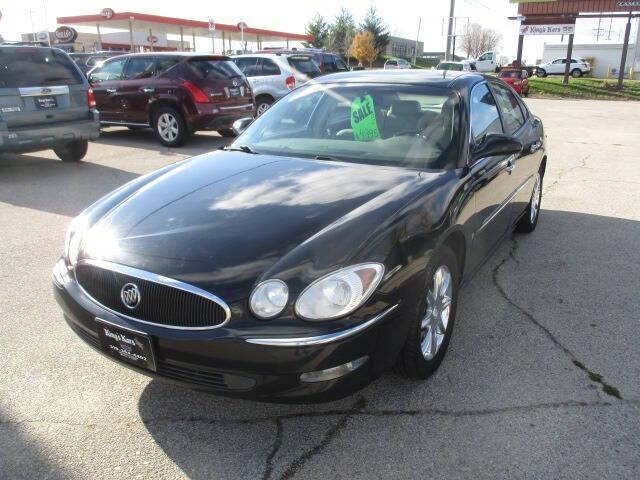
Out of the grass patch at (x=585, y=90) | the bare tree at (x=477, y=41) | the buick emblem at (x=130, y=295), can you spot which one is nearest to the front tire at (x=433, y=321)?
the buick emblem at (x=130, y=295)

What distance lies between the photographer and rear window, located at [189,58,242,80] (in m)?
10.4

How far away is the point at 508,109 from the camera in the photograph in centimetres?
484

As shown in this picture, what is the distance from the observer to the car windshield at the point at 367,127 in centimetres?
351

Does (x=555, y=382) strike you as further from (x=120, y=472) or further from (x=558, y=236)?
(x=558, y=236)

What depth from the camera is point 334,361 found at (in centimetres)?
231

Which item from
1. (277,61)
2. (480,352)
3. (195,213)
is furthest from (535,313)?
(277,61)

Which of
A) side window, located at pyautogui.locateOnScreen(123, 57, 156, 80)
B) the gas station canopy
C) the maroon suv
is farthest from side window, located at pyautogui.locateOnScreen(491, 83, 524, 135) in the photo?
the gas station canopy

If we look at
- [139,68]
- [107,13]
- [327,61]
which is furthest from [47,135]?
[107,13]

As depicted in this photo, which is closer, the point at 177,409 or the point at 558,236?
the point at 177,409

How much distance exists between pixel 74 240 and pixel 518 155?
337cm

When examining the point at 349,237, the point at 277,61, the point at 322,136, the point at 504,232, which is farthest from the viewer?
the point at 277,61

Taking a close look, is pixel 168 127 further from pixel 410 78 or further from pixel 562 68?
pixel 562 68

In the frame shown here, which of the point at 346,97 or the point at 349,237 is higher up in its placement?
the point at 346,97

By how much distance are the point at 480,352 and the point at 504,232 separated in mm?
1437
